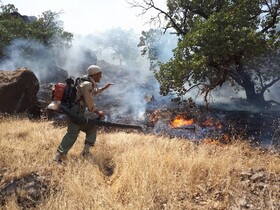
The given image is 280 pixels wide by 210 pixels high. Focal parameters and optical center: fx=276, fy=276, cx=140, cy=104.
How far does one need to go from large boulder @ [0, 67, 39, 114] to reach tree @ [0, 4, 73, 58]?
13.4 metres

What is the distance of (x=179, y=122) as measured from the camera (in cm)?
1471

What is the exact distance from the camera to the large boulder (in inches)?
492

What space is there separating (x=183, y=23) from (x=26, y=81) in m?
9.67

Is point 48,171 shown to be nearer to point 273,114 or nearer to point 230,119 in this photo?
point 230,119

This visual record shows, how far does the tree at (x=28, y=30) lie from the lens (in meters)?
25.9

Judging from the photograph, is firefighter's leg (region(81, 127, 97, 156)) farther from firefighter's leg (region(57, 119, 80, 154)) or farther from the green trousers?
firefighter's leg (region(57, 119, 80, 154))

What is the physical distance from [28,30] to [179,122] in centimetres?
2153

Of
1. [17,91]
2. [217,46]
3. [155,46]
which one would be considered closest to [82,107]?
[217,46]

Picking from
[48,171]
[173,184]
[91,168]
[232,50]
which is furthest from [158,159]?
[232,50]

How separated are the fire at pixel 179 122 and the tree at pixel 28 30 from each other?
1820 cm

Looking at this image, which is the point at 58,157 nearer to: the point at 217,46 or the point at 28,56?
the point at 217,46

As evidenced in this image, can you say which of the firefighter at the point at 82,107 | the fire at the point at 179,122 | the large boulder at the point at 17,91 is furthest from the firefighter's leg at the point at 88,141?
the fire at the point at 179,122

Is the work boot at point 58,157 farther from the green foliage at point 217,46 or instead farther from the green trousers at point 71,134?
the green foliage at point 217,46

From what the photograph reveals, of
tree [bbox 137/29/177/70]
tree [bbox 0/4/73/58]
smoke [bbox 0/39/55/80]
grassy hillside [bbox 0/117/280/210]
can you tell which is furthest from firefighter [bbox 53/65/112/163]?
smoke [bbox 0/39/55/80]
